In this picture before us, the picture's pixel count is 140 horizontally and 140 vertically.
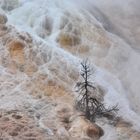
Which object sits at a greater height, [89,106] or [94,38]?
[94,38]

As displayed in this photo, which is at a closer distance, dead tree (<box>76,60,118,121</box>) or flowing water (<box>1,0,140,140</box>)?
dead tree (<box>76,60,118,121</box>)

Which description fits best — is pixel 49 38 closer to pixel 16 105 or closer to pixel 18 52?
pixel 18 52

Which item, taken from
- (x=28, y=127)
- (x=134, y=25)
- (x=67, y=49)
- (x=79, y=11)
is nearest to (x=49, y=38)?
(x=67, y=49)

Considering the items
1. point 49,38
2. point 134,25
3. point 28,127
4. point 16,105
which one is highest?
point 134,25

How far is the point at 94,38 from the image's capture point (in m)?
10.1

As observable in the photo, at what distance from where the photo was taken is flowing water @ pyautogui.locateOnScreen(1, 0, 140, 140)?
873 cm

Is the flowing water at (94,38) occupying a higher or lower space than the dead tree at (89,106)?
higher

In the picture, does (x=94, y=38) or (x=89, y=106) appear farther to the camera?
(x=94, y=38)

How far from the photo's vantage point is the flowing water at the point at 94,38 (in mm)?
8734

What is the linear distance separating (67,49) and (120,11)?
271cm

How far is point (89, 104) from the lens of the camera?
799 centimetres

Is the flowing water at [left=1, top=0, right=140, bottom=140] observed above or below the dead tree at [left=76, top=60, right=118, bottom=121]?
above

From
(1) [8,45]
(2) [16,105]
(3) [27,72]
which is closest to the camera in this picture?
(2) [16,105]

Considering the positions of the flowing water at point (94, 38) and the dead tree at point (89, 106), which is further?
the flowing water at point (94, 38)
